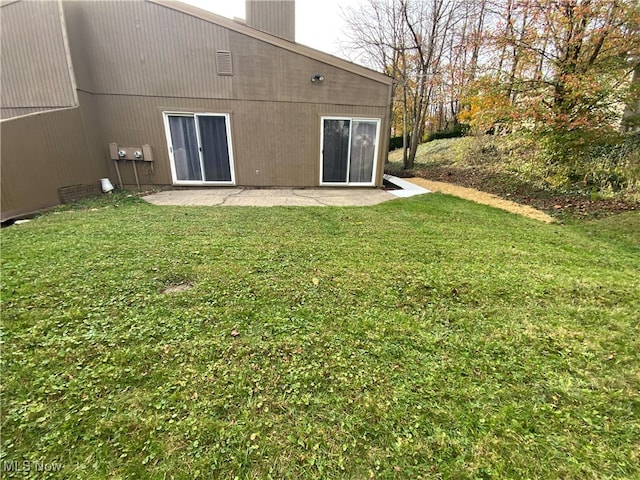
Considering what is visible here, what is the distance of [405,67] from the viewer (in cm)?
1416

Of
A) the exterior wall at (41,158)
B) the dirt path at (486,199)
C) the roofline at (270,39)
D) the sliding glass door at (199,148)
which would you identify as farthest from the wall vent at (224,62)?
the dirt path at (486,199)

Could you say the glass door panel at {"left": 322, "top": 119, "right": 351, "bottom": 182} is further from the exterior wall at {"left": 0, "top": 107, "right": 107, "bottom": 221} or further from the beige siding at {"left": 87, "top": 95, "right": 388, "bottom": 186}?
the exterior wall at {"left": 0, "top": 107, "right": 107, "bottom": 221}

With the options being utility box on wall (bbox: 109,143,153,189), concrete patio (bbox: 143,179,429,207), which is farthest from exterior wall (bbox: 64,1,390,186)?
concrete patio (bbox: 143,179,429,207)

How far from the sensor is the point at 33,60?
6.29 meters

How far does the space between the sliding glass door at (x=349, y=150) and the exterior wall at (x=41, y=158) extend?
570 cm

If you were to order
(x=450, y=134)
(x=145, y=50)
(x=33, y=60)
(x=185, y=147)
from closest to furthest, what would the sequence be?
(x=33, y=60) < (x=145, y=50) < (x=185, y=147) < (x=450, y=134)

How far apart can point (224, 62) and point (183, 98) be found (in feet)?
4.49

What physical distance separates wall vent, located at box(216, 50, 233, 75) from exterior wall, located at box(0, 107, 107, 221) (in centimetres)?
332

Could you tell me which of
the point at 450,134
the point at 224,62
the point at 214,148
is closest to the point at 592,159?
the point at 224,62

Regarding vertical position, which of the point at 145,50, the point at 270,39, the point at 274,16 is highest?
the point at 274,16

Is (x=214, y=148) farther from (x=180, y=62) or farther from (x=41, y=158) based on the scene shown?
(x=41, y=158)

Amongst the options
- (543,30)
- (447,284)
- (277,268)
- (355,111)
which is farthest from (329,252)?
(543,30)

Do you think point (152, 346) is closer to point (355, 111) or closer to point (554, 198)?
point (355, 111)

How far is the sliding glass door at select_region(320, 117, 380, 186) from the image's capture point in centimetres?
812
